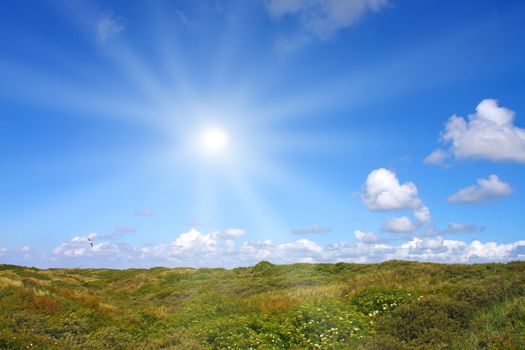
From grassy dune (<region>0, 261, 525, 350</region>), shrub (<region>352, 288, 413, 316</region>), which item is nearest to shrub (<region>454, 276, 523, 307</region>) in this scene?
grassy dune (<region>0, 261, 525, 350</region>)

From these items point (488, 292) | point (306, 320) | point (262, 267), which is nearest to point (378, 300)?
point (306, 320)

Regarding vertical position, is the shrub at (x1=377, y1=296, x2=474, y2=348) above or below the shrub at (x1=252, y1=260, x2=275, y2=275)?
below

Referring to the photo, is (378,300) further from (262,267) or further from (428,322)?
(262,267)

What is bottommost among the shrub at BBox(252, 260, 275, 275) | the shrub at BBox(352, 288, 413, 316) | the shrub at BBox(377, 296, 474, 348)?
the shrub at BBox(377, 296, 474, 348)

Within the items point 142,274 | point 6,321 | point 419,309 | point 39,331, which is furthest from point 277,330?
point 142,274

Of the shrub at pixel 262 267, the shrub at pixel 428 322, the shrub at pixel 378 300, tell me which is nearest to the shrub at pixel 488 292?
the shrub at pixel 428 322

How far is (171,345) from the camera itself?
608 inches

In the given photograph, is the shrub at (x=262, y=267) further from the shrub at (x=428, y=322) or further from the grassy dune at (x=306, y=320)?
the shrub at (x=428, y=322)

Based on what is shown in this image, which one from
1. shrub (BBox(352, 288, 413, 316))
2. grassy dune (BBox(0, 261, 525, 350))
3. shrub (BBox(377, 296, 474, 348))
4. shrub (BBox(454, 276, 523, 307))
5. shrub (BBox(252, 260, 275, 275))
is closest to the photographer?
shrub (BBox(377, 296, 474, 348))

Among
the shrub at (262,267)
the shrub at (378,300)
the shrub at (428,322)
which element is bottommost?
the shrub at (428,322)

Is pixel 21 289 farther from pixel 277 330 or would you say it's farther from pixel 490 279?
pixel 490 279

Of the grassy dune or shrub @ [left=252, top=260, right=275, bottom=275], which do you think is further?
shrub @ [left=252, top=260, right=275, bottom=275]

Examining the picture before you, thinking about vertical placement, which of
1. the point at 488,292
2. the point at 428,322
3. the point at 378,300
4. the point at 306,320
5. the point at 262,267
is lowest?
the point at 428,322

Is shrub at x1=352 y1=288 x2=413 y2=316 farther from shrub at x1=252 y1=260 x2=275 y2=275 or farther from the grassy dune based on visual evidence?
shrub at x1=252 y1=260 x2=275 y2=275
